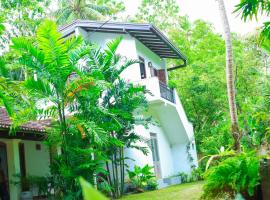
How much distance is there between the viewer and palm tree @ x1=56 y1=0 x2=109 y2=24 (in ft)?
91.3

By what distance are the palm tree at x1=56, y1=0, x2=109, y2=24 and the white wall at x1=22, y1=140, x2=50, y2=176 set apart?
47.5 ft

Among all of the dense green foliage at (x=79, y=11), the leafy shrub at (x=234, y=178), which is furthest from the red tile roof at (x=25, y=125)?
the dense green foliage at (x=79, y=11)

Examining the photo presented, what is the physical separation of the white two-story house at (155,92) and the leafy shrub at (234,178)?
6.98 m

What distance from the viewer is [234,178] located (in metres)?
7.07

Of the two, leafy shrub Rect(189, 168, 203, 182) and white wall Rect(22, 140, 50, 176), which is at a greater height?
white wall Rect(22, 140, 50, 176)

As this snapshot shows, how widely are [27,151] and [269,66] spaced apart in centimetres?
1560

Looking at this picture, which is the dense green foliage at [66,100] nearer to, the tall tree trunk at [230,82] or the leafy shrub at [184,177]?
the tall tree trunk at [230,82]

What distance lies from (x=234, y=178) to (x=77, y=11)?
75.3 ft

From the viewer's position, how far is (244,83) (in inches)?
852

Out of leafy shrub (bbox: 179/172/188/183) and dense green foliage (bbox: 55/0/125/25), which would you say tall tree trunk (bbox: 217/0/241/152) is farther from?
dense green foliage (bbox: 55/0/125/25)

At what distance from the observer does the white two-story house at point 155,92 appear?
630 inches

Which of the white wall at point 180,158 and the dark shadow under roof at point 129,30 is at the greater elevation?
the dark shadow under roof at point 129,30

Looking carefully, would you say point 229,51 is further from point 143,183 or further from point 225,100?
point 225,100

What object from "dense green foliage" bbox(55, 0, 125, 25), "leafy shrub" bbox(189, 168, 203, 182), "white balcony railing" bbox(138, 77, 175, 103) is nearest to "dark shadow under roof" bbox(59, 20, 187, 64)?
"white balcony railing" bbox(138, 77, 175, 103)
